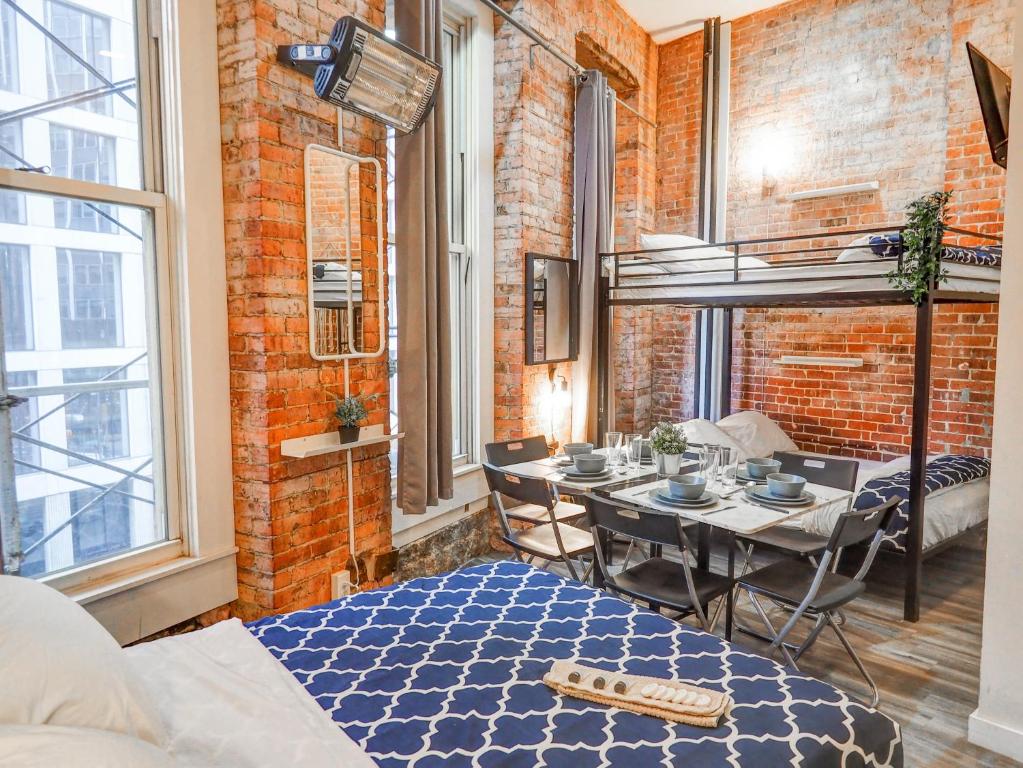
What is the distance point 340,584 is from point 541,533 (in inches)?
43.2

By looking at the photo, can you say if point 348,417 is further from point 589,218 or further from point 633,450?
point 589,218

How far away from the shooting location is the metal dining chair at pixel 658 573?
106 inches

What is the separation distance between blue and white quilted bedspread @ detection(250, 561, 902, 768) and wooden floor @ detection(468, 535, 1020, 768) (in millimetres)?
1137

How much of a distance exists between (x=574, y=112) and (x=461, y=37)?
3.69 ft

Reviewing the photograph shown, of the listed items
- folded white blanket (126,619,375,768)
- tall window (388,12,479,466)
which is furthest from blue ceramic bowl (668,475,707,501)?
tall window (388,12,479,466)

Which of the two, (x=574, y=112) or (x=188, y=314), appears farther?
(x=574, y=112)

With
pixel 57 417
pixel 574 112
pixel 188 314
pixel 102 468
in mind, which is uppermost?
pixel 574 112

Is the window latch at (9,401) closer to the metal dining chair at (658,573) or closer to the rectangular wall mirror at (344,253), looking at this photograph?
the rectangular wall mirror at (344,253)

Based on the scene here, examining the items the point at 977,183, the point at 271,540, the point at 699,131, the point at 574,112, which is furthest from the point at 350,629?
the point at 699,131

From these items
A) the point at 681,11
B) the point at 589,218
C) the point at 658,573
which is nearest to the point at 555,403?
the point at 589,218

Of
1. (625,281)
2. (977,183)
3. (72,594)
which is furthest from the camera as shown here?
(625,281)

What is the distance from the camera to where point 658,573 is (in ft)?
10.0

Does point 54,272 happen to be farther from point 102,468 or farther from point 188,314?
point 102,468

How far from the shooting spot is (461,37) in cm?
441
